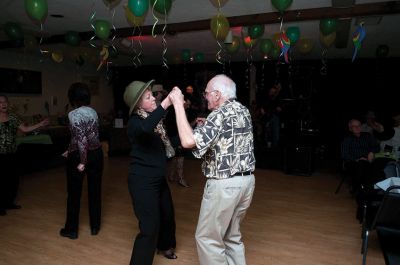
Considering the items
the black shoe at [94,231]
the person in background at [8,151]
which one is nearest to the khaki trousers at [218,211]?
the black shoe at [94,231]

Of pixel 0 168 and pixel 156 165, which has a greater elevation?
pixel 156 165

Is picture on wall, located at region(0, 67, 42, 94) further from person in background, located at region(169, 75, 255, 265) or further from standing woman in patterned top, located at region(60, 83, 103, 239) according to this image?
person in background, located at region(169, 75, 255, 265)

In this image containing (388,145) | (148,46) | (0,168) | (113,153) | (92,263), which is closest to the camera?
(92,263)

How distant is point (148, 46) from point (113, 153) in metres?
2.92

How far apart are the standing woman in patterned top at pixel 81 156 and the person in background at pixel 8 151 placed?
70 cm

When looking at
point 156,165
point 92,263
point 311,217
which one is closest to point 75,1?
point 156,165

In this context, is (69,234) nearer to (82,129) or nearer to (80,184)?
(80,184)

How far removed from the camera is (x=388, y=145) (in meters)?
4.40

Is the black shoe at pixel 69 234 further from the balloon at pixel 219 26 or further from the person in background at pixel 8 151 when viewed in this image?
the balloon at pixel 219 26

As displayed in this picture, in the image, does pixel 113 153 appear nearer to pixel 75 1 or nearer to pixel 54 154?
pixel 54 154

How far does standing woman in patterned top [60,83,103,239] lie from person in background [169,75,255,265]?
147cm

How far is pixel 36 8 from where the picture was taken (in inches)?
130

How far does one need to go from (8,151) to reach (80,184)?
4.03 ft

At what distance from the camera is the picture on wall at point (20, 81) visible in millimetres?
7324
